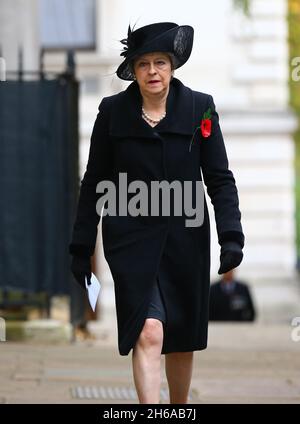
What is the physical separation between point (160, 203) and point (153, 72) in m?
0.56

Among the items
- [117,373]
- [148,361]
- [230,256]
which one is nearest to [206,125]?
[230,256]

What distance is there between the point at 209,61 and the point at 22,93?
41.6 feet

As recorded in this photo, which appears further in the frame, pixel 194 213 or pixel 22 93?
pixel 22 93

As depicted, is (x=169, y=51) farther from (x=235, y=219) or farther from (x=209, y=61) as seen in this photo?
(x=209, y=61)

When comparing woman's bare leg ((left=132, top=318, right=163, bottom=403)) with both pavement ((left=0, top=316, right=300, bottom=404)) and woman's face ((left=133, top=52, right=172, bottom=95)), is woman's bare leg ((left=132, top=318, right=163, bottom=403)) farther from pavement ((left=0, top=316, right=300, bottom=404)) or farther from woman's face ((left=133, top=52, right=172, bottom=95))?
pavement ((left=0, top=316, right=300, bottom=404))

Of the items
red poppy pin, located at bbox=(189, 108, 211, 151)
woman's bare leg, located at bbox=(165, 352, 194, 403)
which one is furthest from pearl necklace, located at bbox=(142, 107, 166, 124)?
woman's bare leg, located at bbox=(165, 352, 194, 403)

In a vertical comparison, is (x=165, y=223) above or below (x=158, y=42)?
below

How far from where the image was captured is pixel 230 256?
5.96 metres

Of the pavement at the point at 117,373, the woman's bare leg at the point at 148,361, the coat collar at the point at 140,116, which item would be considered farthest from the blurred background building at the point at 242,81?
the woman's bare leg at the point at 148,361

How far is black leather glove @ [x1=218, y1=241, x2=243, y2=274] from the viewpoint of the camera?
5.96m

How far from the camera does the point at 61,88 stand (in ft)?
40.4

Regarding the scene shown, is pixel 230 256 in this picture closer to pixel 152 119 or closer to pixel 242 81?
pixel 152 119

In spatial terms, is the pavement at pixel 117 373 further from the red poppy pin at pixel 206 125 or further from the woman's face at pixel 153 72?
the woman's face at pixel 153 72
